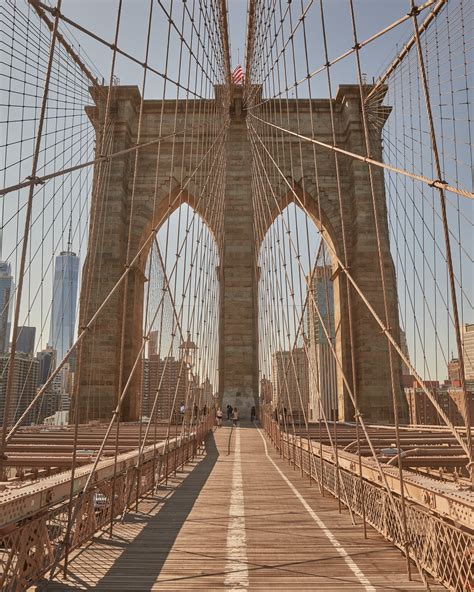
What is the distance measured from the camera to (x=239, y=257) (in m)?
19.5

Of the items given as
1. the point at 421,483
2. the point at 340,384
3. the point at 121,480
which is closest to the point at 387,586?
the point at 421,483

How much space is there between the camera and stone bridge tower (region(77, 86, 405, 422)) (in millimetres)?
17656

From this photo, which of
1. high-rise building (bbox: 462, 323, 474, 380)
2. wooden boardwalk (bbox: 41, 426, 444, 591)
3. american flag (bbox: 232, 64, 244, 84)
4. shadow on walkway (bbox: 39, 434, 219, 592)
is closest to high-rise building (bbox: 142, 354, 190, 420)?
shadow on walkway (bbox: 39, 434, 219, 592)

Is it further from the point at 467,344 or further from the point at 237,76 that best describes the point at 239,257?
the point at 467,344

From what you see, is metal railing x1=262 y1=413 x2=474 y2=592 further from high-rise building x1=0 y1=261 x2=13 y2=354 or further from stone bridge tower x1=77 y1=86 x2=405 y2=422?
stone bridge tower x1=77 y1=86 x2=405 y2=422

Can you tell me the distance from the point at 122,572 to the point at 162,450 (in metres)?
3.79

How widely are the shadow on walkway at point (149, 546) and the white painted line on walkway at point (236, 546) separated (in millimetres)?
391

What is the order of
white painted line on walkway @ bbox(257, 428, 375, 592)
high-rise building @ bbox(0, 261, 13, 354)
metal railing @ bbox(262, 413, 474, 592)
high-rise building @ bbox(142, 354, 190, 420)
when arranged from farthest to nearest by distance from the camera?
high-rise building @ bbox(0, 261, 13, 354) → high-rise building @ bbox(142, 354, 190, 420) → white painted line on walkway @ bbox(257, 428, 375, 592) → metal railing @ bbox(262, 413, 474, 592)

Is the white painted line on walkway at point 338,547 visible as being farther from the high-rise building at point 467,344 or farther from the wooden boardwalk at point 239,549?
the high-rise building at point 467,344

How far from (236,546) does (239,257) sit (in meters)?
16.3

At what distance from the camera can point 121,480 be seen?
179 inches

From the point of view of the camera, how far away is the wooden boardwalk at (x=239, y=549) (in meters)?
2.77

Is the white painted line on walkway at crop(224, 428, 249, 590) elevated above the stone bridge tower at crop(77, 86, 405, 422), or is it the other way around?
the stone bridge tower at crop(77, 86, 405, 422)

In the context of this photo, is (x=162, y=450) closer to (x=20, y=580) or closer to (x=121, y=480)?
(x=121, y=480)
